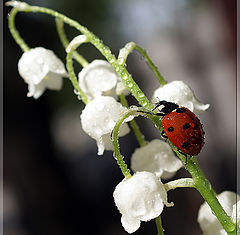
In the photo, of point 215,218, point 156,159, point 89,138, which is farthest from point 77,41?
point 89,138

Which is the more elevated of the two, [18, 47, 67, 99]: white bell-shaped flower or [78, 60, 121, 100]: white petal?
[18, 47, 67, 99]: white bell-shaped flower

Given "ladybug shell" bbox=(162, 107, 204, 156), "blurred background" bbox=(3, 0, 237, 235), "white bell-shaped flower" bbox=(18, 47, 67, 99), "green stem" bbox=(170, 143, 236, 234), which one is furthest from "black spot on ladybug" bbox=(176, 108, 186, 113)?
"blurred background" bbox=(3, 0, 237, 235)

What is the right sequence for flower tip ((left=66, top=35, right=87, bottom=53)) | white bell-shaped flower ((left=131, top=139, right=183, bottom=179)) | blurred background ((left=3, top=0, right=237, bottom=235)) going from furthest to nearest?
blurred background ((left=3, top=0, right=237, bottom=235))
white bell-shaped flower ((left=131, top=139, right=183, bottom=179))
flower tip ((left=66, top=35, right=87, bottom=53))

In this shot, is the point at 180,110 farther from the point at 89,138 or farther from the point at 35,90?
the point at 89,138

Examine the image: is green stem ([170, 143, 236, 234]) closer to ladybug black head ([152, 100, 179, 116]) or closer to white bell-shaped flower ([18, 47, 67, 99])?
ladybug black head ([152, 100, 179, 116])

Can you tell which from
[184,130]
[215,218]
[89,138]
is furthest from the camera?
[89,138]

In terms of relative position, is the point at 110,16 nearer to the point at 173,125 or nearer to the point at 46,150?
→ the point at 46,150
